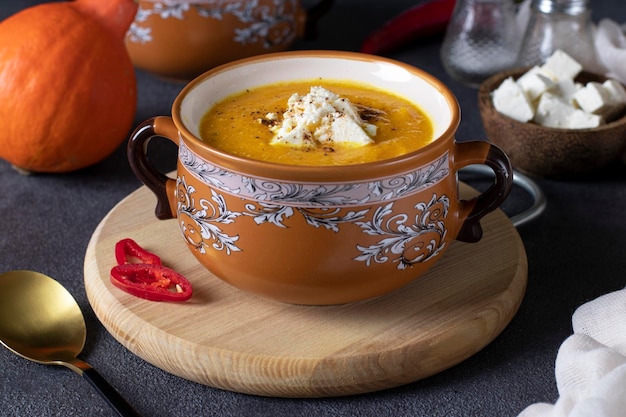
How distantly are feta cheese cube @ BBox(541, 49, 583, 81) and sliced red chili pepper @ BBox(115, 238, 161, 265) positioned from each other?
0.83 m

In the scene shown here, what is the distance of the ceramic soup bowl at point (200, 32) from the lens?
66.9 inches

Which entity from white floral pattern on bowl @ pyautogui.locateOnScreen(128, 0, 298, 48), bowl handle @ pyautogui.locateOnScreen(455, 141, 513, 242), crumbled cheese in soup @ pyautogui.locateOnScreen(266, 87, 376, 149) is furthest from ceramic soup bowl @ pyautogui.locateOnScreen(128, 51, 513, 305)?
white floral pattern on bowl @ pyautogui.locateOnScreen(128, 0, 298, 48)

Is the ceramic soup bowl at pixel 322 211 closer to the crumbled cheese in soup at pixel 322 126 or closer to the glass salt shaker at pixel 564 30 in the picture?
the crumbled cheese in soup at pixel 322 126

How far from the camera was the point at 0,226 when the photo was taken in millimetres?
1374

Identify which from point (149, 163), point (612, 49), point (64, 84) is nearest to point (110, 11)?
point (64, 84)

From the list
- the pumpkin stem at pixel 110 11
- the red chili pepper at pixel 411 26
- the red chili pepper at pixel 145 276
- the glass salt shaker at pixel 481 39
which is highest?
the pumpkin stem at pixel 110 11

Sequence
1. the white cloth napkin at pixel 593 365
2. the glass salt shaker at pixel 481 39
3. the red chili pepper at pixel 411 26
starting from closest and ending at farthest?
the white cloth napkin at pixel 593 365
the glass salt shaker at pixel 481 39
the red chili pepper at pixel 411 26

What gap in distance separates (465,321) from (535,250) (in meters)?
0.33

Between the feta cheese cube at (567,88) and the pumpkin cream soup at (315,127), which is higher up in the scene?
the pumpkin cream soup at (315,127)

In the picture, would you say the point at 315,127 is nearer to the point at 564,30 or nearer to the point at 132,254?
the point at 132,254

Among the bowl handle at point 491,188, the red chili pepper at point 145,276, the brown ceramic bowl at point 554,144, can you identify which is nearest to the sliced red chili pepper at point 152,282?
the red chili pepper at point 145,276

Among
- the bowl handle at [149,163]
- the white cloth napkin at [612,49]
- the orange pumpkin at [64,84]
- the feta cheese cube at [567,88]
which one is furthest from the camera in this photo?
the white cloth napkin at [612,49]

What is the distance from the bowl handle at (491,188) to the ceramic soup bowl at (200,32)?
838mm

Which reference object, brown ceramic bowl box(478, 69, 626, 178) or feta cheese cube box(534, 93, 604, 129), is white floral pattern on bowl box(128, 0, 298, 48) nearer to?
brown ceramic bowl box(478, 69, 626, 178)
